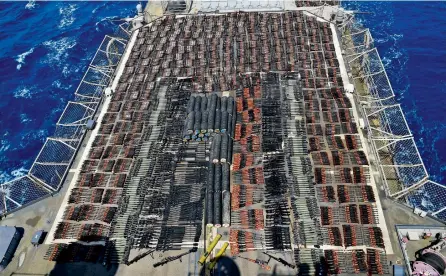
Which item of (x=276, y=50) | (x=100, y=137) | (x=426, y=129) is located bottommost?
(x=426, y=129)

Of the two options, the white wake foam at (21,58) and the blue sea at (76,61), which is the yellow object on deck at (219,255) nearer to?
the blue sea at (76,61)

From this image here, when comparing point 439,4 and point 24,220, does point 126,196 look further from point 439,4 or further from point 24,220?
point 439,4

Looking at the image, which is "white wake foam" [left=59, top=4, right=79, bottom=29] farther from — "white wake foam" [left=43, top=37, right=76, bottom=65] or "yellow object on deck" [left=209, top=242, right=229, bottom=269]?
"yellow object on deck" [left=209, top=242, right=229, bottom=269]

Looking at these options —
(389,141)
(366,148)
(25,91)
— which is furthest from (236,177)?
(25,91)

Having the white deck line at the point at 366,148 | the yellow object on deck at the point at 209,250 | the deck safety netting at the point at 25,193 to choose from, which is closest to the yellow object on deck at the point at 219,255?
the yellow object on deck at the point at 209,250

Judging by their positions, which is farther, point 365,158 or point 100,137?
point 100,137

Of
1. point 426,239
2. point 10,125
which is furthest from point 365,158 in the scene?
point 10,125

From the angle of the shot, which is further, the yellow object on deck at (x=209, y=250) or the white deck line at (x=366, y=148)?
the white deck line at (x=366, y=148)
